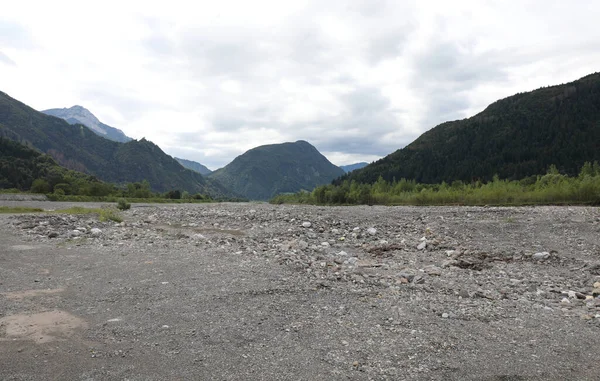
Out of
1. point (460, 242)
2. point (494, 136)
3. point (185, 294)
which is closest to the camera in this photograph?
point (185, 294)

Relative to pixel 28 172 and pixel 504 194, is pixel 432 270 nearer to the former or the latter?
pixel 504 194

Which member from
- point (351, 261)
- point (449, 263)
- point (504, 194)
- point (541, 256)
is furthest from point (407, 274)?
point (504, 194)

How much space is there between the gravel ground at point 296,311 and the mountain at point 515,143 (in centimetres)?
10101

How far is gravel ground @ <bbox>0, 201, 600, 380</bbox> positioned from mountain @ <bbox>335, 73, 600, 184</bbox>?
101005mm

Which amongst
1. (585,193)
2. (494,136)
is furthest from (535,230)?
(494,136)

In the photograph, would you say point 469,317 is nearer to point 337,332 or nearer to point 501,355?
point 501,355

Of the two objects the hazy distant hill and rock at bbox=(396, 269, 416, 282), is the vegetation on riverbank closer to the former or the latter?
rock at bbox=(396, 269, 416, 282)

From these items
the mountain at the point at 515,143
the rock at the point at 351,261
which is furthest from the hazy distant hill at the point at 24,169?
the mountain at the point at 515,143

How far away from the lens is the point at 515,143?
11269 centimetres

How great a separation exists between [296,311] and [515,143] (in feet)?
418

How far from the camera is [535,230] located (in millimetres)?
15945

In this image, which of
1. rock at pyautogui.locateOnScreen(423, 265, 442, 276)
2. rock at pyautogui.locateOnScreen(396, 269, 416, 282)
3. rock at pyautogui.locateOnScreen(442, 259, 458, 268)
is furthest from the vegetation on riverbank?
rock at pyautogui.locateOnScreen(396, 269, 416, 282)

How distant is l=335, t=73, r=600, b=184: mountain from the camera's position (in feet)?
326

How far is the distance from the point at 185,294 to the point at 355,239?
1011 centimetres
